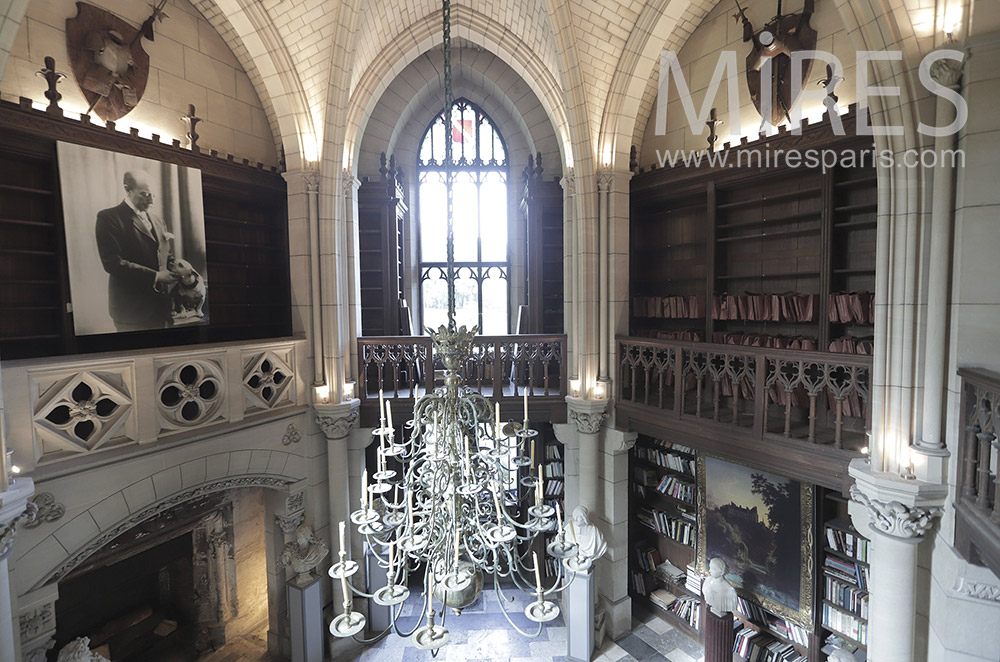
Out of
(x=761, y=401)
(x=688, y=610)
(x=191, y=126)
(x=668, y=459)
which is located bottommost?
(x=688, y=610)

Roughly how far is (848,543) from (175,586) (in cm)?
649

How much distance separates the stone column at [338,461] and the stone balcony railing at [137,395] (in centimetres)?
41

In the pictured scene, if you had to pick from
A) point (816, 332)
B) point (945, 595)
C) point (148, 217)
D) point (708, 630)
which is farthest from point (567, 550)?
point (148, 217)

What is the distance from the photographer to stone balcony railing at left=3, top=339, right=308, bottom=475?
2.93m

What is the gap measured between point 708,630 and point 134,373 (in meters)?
5.06

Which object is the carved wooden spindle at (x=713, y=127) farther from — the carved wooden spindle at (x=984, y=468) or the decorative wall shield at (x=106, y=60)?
the decorative wall shield at (x=106, y=60)

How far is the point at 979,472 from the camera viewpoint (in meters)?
2.25

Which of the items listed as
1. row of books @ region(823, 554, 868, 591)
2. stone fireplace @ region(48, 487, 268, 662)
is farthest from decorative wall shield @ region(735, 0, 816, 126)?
stone fireplace @ region(48, 487, 268, 662)

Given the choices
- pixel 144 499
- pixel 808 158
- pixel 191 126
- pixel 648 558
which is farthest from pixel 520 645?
pixel 191 126

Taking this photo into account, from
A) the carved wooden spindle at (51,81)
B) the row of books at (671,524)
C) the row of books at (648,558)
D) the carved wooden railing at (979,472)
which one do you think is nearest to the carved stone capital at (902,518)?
the carved wooden railing at (979,472)

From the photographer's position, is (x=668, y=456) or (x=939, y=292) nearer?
(x=939, y=292)

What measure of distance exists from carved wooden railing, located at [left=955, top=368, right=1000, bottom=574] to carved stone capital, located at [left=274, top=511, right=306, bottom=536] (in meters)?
4.86

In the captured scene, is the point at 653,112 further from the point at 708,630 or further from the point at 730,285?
the point at 708,630

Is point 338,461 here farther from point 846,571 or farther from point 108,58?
point 846,571
